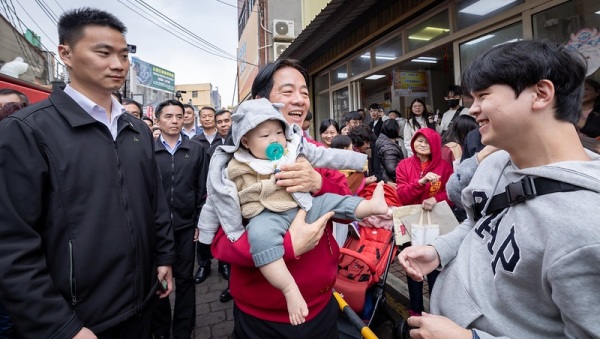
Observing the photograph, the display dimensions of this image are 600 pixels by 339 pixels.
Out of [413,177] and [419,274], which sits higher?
[413,177]

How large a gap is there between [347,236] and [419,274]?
1738 mm

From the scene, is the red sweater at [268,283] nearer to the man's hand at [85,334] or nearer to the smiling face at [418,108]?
the man's hand at [85,334]

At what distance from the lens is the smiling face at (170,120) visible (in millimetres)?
3432

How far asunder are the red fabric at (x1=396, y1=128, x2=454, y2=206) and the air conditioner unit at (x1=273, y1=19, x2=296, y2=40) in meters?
13.0

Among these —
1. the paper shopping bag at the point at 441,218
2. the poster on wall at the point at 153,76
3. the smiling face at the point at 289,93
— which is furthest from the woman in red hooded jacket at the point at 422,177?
the poster on wall at the point at 153,76

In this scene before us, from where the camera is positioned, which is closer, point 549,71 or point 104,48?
point 549,71

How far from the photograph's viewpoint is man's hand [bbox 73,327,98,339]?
53.1 inches

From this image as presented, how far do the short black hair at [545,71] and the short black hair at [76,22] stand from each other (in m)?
1.88

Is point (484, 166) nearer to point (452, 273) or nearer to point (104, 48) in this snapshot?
point (452, 273)

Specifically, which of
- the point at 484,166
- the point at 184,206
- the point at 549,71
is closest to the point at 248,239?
the point at 484,166

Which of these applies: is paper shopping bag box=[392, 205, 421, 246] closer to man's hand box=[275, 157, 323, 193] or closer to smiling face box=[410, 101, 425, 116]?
man's hand box=[275, 157, 323, 193]

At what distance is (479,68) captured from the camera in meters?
1.07

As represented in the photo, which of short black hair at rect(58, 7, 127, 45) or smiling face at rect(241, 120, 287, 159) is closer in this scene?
smiling face at rect(241, 120, 287, 159)

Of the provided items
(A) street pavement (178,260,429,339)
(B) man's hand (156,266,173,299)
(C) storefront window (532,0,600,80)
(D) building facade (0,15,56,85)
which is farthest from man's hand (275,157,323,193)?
(D) building facade (0,15,56,85)
